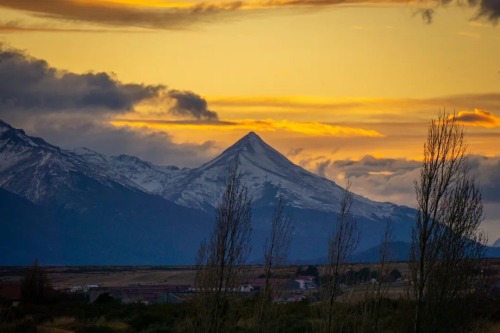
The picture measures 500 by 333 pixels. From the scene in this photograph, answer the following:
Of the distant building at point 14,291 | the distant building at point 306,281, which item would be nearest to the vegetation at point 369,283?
the distant building at point 14,291

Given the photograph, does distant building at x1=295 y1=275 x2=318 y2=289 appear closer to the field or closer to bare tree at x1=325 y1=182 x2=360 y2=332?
the field

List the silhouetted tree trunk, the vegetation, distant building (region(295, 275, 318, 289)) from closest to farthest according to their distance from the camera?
the vegetation
the silhouetted tree trunk
distant building (region(295, 275, 318, 289))

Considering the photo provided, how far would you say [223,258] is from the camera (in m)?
49.3

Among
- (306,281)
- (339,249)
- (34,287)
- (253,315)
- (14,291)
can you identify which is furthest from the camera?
(306,281)

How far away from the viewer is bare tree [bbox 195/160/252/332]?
4821 cm

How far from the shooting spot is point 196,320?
1901 inches

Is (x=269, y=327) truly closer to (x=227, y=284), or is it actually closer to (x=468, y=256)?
(x=227, y=284)

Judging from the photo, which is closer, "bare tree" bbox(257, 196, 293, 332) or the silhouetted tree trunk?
"bare tree" bbox(257, 196, 293, 332)

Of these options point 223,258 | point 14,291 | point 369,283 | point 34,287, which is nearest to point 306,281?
point 34,287

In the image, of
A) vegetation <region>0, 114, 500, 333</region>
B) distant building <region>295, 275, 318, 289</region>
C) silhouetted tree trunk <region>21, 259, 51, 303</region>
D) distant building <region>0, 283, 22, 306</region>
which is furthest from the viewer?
distant building <region>295, 275, 318, 289</region>

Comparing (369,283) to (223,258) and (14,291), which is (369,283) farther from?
(14,291)

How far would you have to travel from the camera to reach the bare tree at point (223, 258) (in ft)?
158

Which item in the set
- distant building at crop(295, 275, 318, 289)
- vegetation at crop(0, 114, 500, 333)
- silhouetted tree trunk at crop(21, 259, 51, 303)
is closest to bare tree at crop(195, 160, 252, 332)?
vegetation at crop(0, 114, 500, 333)

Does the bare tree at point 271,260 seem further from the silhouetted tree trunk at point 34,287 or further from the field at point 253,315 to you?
the silhouetted tree trunk at point 34,287
